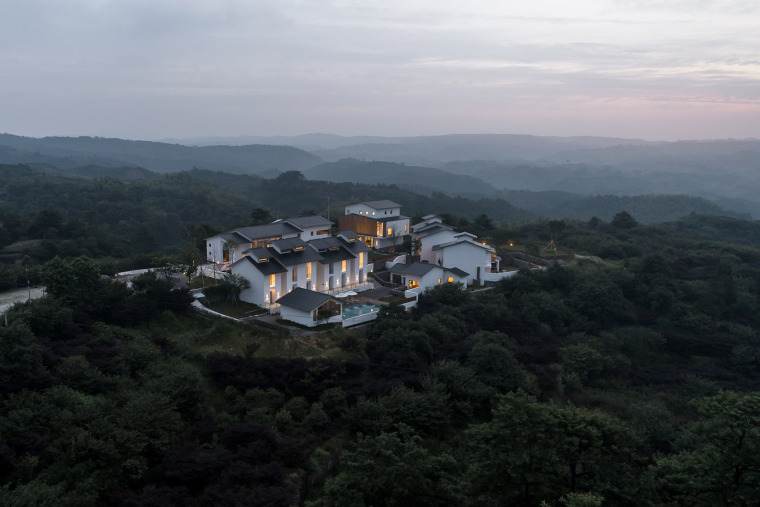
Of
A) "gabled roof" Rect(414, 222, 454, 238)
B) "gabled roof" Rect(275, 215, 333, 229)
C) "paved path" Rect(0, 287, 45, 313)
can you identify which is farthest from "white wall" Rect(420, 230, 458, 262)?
"paved path" Rect(0, 287, 45, 313)

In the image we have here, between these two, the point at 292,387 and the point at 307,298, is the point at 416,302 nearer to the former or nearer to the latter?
the point at 307,298

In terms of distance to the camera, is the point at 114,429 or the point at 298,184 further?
the point at 298,184

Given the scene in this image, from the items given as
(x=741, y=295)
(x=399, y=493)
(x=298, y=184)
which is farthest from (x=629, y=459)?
(x=298, y=184)

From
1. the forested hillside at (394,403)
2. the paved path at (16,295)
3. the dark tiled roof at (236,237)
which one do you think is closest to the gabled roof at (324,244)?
the dark tiled roof at (236,237)

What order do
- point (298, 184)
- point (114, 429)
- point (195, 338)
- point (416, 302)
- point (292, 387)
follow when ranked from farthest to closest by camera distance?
point (298, 184)
point (416, 302)
point (195, 338)
point (292, 387)
point (114, 429)

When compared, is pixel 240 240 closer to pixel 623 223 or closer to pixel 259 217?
pixel 259 217

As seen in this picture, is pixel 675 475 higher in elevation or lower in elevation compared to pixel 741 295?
higher

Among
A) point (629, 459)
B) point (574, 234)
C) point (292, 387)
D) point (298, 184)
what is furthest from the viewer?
point (298, 184)

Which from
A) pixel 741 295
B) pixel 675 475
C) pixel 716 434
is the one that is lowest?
pixel 741 295

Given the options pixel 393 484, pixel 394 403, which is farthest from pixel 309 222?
pixel 393 484
